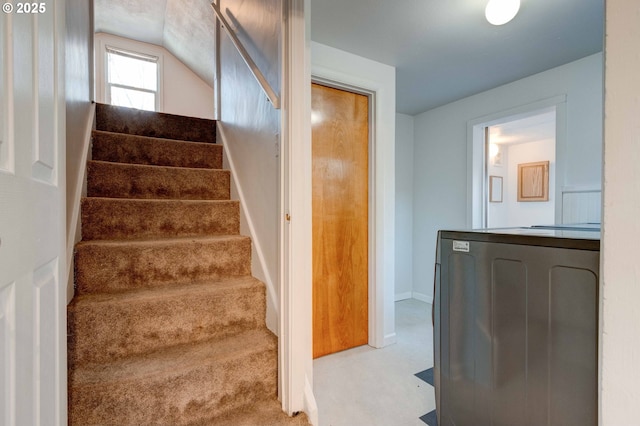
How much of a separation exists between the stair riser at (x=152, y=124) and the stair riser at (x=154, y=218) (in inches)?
34.8

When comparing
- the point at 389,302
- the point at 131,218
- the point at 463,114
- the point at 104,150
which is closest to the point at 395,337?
the point at 389,302

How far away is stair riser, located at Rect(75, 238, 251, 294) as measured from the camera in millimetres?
1372

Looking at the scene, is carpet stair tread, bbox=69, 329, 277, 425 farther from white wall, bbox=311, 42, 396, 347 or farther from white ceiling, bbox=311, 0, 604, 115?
white ceiling, bbox=311, 0, 604, 115

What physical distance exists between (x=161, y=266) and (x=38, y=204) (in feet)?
3.03

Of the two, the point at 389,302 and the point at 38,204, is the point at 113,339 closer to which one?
the point at 38,204

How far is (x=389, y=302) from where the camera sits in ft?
8.34

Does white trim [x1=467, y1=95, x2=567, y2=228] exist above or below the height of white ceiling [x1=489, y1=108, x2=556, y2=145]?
below

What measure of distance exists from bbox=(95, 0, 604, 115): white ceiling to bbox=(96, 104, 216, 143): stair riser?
1162mm

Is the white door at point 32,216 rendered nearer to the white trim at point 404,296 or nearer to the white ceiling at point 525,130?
the white trim at point 404,296

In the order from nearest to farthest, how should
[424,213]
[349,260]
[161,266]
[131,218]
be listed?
[161,266] < [131,218] < [349,260] < [424,213]

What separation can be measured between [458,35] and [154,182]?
7.40ft

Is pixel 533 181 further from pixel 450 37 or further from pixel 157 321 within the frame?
pixel 157 321

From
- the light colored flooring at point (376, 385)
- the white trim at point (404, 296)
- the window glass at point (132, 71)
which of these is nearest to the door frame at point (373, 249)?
the light colored flooring at point (376, 385)
